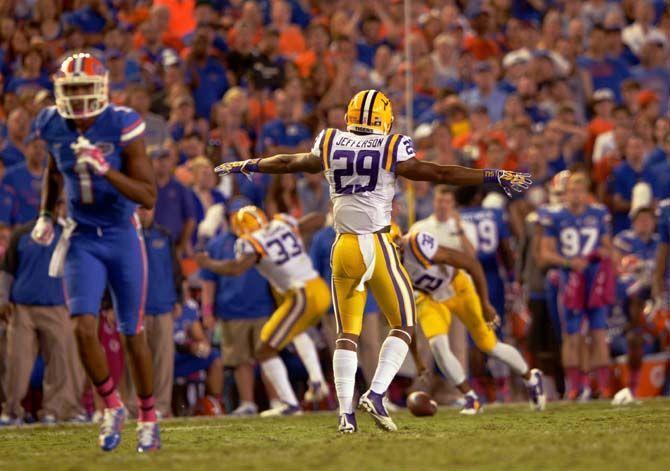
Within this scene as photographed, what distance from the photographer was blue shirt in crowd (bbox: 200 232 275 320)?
1191 cm

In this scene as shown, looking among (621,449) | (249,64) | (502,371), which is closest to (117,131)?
(621,449)

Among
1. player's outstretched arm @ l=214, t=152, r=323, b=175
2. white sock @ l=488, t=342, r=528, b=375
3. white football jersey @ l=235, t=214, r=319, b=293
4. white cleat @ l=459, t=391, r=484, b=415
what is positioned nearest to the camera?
player's outstretched arm @ l=214, t=152, r=323, b=175

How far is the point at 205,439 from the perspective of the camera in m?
8.02

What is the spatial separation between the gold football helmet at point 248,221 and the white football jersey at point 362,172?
313 centimetres

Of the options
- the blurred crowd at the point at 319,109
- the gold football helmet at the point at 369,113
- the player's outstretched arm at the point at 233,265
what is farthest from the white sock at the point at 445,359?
the gold football helmet at the point at 369,113

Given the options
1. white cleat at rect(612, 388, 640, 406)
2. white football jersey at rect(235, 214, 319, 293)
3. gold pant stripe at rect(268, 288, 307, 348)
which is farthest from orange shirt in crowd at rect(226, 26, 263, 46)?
white cleat at rect(612, 388, 640, 406)

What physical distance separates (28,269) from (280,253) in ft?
6.62

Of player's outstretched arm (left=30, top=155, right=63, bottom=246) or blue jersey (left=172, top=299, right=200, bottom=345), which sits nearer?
player's outstretched arm (left=30, top=155, right=63, bottom=246)

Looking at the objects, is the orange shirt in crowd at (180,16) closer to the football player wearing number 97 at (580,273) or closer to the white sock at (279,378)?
the football player wearing number 97 at (580,273)

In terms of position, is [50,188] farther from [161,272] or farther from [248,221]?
[248,221]

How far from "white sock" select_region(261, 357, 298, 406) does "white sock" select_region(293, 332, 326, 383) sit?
0.24 metres

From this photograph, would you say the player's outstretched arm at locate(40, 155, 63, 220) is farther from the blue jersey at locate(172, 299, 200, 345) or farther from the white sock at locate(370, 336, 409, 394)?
the blue jersey at locate(172, 299, 200, 345)

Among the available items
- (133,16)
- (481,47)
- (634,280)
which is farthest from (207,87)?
(634,280)

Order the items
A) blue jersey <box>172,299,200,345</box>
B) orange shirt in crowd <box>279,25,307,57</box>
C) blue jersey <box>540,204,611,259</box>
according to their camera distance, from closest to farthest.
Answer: blue jersey <box>172,299,200,345</box> < blue jersey <box>540,204,611,259</box> < orange shirt in crowd <box>279,25,307,57</box>
